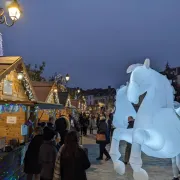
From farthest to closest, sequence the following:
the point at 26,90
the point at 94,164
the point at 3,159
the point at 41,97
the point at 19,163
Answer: the point at 41,97 < the point at 26,90 < the point at 94,164 < the point at 19,163 < the point at 3,159

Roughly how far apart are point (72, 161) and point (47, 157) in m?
1.18

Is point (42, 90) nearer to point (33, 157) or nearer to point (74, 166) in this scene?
point (33, 157)

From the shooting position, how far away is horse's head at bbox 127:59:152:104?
15.6ft

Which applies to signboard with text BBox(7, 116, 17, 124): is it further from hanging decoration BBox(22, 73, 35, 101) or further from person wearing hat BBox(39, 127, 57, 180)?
person wearing hat BBox(39, 127, 57, 180)

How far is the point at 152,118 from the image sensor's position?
468cm

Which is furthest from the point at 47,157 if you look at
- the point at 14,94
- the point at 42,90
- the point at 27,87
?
the point at 42,90

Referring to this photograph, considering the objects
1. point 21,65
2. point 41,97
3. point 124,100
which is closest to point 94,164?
point 21,65

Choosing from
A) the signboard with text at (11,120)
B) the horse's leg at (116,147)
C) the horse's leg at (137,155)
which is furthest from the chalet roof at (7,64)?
the horse's leg at (137,155)

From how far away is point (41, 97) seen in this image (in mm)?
18250

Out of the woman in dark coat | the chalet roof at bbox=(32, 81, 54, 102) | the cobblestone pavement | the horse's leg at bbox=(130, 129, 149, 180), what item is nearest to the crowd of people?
the woman in dark coat

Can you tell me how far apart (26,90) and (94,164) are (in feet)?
13.8

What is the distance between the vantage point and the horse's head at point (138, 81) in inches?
187

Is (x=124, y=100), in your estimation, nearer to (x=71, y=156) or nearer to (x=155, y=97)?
(x=155, y=97)

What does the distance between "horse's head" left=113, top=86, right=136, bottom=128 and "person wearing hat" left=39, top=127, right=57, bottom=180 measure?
1.26m
